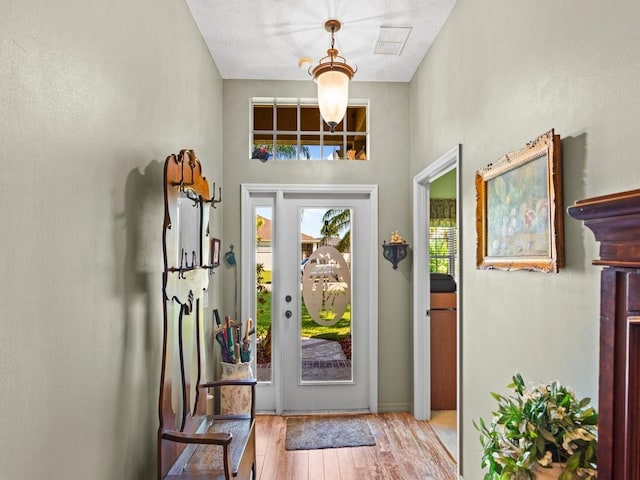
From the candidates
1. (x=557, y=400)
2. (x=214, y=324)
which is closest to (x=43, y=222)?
(x=557, y=400)

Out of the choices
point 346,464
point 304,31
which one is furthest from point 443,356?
point 304,31

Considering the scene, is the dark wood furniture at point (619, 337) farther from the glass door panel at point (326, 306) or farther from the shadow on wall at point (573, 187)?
the glass door panel at point (326, 306)

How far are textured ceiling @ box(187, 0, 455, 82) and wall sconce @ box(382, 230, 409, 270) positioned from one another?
1420mm

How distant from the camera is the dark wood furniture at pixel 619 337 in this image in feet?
2.49

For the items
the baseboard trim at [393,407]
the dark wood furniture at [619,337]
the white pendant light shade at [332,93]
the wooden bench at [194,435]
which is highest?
the white pendant light shade at [332,93]

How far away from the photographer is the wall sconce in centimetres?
357

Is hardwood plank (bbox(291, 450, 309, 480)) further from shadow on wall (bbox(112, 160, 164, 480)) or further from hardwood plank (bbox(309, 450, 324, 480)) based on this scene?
shadow on wall (bbox(112, 160, 164, 480))

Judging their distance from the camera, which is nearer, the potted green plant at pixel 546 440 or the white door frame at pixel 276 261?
the potted green plant at pixel 546 440

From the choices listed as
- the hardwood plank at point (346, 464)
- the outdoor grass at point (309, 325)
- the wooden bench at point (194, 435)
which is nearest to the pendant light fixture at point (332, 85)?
the wooden bench at point (194, 435)

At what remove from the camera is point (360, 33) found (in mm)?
2910

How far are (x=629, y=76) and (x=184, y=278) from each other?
1.82 meters

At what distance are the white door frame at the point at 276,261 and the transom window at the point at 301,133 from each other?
0.31 metres

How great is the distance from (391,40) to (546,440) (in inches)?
107

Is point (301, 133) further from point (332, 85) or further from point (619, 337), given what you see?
point (619, 337)
